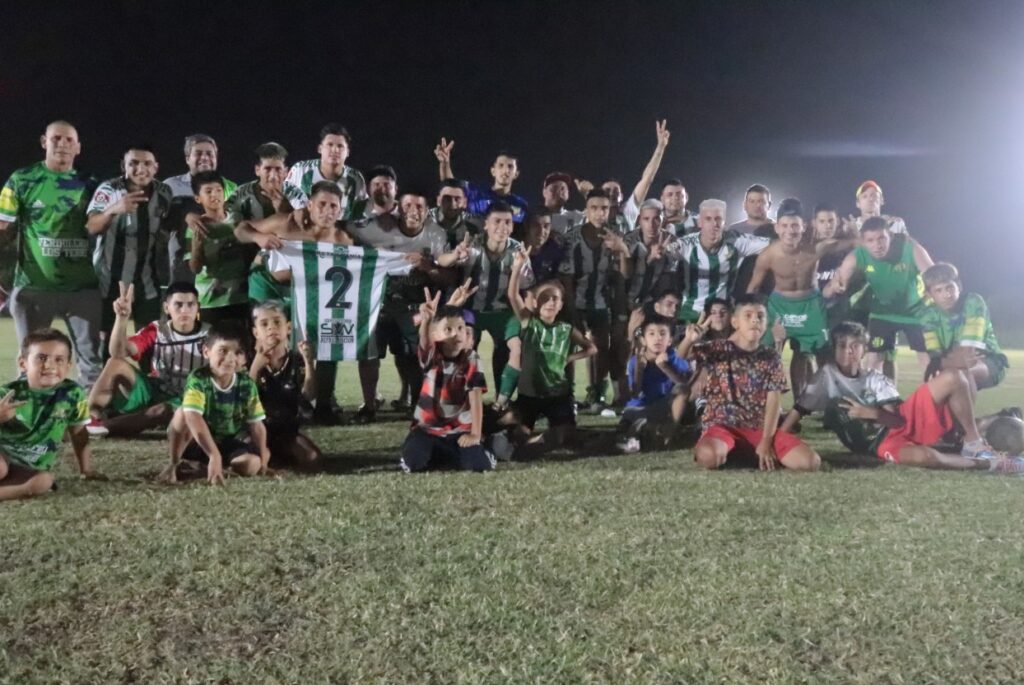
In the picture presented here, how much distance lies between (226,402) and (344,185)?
8.73 feet

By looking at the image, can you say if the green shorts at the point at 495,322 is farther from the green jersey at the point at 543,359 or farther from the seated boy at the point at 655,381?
the seated boy at the point at 655,381

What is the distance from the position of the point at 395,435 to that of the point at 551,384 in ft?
3.72

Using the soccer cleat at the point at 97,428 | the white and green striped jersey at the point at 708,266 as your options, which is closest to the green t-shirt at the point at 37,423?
the soccer cleat at the point at 97,428

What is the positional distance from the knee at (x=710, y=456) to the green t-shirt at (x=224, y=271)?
335cm

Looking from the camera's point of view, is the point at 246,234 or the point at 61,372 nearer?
the point at 61,372

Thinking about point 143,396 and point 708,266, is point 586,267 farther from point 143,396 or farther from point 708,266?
point 143,396

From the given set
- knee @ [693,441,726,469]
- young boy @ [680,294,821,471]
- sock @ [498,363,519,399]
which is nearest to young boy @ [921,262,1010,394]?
young boy @ [680,294,821,471]

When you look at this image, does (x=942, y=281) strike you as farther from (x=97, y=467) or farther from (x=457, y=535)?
(x=97, y=467)

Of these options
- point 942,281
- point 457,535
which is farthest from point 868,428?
point 457,535

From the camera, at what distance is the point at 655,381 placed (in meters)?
5.91

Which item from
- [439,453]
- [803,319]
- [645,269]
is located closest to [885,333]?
[803,319]

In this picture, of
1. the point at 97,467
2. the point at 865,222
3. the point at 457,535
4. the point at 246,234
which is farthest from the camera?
the point at 865,222

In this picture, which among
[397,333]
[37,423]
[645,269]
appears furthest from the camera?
[645,269]

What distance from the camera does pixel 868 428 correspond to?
536 centimetres
